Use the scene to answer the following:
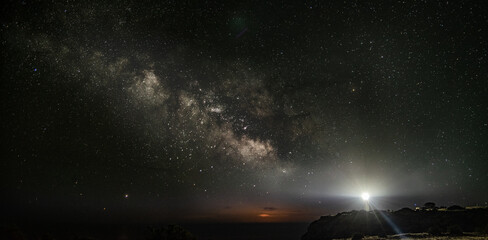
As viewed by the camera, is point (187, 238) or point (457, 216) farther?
point (457, 216)

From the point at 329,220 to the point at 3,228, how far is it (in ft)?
158

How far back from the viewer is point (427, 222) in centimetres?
3741

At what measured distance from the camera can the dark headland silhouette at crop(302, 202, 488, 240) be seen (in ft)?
105

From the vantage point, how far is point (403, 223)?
3997 centimetres

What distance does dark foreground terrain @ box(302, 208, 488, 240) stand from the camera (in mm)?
31938

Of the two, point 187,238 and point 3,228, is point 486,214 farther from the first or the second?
point 3,228

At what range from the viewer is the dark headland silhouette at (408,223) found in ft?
105

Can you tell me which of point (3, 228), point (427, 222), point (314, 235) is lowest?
point (314, 235)

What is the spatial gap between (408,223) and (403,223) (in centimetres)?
66

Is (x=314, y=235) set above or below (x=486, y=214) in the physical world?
below

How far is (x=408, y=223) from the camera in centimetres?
3950

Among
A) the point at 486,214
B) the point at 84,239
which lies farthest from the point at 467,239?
the point at 84,239

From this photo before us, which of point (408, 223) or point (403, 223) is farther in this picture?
point (403, 223)

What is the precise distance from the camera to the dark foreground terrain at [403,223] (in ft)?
105
